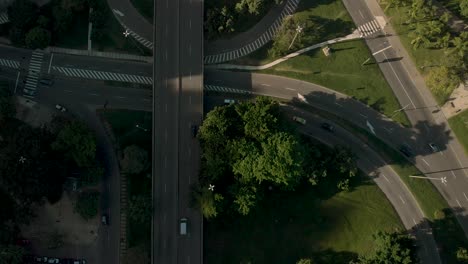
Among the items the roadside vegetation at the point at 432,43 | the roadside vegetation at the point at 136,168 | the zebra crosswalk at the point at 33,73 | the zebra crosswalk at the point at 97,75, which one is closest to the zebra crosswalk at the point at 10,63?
the zebra crosswalk at the point at 33,73

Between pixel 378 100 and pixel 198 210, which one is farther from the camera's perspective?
pixel 378 100

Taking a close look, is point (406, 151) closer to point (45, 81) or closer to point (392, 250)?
point (392, 250)

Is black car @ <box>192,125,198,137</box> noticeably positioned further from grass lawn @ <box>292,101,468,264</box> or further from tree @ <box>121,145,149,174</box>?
grass lawn @ <box>292,101,468,264</box>

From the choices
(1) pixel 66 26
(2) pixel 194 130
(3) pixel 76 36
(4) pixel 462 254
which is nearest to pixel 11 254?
(2) pixel 194 130

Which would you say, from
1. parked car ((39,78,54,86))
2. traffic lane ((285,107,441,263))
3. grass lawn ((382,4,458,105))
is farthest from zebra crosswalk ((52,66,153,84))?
grass lawn ((382,4,458,105))

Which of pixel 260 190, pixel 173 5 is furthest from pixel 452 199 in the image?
pixel 173 5

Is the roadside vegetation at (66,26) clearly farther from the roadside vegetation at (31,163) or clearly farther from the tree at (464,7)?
the tree at (464,7)

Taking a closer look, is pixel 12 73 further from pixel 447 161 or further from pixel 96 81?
pixel 447 161
